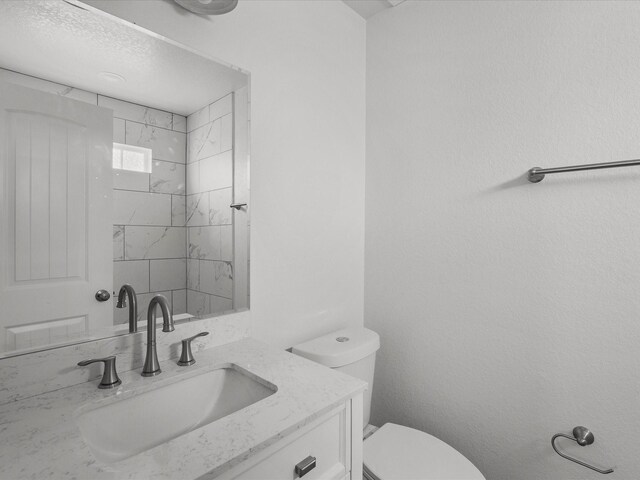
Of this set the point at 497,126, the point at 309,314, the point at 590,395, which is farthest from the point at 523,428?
the point at 497,126

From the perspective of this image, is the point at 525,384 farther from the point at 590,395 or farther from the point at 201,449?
the point at 201,449

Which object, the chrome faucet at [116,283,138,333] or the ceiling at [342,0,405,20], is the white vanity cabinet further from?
the ceiling at [342,0,405,20]

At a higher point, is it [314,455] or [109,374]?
[109,374]

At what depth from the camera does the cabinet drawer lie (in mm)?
674

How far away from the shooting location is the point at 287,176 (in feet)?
4.50

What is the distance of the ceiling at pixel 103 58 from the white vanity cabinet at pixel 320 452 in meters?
0.99

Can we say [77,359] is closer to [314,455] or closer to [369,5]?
[314,455]

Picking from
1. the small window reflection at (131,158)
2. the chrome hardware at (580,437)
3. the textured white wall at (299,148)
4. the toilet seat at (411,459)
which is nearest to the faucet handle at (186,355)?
the textured white wall at (299,148)

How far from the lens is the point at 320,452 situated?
0.79 m

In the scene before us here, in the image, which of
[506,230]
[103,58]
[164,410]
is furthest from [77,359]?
[506,230]

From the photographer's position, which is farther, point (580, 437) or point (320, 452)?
point (580, 437)

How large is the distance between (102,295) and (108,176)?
1.09ft

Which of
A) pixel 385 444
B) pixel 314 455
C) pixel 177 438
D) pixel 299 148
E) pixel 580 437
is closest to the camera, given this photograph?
pixel 177 438

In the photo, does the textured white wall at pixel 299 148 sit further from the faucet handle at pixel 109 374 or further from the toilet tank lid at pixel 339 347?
the faucet handle at pixel 109 374
